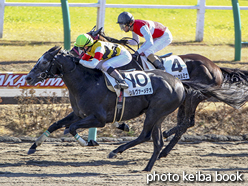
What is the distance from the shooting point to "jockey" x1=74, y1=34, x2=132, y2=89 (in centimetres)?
517

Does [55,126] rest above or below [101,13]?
below

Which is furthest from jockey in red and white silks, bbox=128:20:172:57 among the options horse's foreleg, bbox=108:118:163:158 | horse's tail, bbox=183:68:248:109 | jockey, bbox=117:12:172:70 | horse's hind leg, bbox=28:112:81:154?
horse's hind leg, bbox=28:112:81:154

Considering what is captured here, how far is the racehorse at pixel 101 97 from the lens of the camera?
16.8 feet

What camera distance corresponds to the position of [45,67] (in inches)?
199

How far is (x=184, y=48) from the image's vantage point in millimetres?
11414

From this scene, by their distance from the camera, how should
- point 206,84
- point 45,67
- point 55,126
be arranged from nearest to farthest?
Answer: point 45,67 < point 55,126 < point 206,84

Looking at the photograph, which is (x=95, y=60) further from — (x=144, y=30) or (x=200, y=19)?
(x=200, y=19)

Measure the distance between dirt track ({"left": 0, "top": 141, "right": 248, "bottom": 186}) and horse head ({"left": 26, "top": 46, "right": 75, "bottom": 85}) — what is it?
3.99 ft

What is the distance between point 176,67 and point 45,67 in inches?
87.3

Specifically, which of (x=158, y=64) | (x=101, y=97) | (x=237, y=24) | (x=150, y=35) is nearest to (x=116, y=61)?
(x=101, y=97)

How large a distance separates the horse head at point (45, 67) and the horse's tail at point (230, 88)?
195 centimetres

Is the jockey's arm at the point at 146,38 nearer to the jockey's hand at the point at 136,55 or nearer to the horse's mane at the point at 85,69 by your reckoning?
the jockey's hand at the point at 136,55

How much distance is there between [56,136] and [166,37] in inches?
105

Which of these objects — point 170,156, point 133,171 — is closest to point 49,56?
point 133,171
